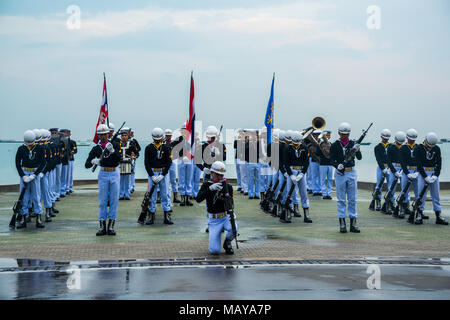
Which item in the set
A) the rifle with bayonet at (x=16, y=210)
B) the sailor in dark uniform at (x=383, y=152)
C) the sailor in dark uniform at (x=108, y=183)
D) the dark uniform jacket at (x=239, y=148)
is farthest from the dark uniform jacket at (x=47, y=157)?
the sailor in dark uniform at (x=383, y=152)

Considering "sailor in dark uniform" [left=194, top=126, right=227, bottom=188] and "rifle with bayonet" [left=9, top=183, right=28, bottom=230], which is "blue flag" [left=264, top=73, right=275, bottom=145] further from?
"rifle with bayonet" [left=9, top=183, right=28, bottom=230]

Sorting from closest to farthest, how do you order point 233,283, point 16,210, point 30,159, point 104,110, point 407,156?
point 233,283 → point 16,210 → point 30,159 → point 407,156 → point 104,110

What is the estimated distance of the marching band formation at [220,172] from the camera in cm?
1369

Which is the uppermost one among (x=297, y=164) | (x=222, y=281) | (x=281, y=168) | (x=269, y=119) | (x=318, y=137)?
(x=269, y=119)

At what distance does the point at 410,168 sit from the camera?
1669 cm

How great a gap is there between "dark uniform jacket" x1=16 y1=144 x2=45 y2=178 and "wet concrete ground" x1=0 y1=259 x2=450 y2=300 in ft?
15.1

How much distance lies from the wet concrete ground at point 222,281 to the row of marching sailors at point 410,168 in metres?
5.81

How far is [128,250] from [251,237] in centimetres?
279

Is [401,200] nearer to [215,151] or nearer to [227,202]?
[215,151]

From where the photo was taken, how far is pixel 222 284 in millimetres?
8664

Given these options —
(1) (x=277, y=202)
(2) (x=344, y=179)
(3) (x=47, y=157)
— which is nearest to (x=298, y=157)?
(1) (x=277, y=202)

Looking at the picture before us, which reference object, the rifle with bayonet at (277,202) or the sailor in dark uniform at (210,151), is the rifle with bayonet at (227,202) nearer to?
the sailor in dark uniform at (210,151)

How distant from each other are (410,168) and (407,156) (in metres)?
0.39

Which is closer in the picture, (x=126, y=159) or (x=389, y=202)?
(x=389, y=202)
